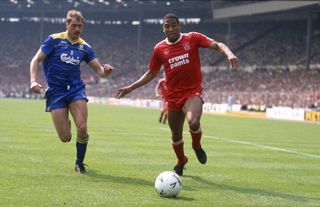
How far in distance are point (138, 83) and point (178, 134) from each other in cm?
109

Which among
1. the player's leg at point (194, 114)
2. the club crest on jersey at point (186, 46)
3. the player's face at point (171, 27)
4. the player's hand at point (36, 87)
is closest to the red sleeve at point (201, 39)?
the club crest on jersey at point (186, 46)

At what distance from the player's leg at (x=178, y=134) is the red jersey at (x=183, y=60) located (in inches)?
13.9

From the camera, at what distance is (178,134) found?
375 inches

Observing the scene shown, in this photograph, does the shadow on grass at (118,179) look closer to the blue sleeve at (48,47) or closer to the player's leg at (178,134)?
the player's leg at (178,134)

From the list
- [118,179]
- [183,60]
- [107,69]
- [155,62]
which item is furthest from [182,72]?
[118,179]

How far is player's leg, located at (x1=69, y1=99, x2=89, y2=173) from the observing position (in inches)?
360

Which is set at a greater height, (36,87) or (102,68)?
(102,68)

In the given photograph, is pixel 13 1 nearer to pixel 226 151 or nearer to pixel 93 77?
pixel 93 77

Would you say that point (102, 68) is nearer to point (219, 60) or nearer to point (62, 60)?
point (62, 60)

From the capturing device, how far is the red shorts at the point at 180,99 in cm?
917

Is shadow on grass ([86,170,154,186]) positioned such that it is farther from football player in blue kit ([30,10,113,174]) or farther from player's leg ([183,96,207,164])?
player's leg ([183,96,207,164])

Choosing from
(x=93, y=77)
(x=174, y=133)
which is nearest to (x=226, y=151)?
(x=174, y=133)

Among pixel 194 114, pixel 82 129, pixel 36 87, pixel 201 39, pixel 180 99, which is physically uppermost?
pixel 201 39

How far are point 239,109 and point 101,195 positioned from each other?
4177cm
